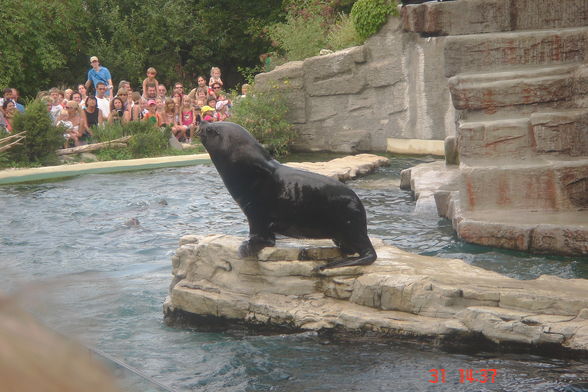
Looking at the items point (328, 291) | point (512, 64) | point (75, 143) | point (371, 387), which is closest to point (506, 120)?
point (512, 64)

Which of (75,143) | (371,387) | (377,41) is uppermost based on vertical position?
(377,41)

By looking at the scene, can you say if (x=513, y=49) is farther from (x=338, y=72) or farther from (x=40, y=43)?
(x=40, y=43)

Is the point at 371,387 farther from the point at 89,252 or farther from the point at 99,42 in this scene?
the point at 99,42

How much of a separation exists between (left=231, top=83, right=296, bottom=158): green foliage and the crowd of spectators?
2.68 feet

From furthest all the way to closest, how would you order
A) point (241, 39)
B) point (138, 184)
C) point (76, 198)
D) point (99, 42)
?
point (241, 39)
point (99, 42)
point (138, 184)
point (76, 198)

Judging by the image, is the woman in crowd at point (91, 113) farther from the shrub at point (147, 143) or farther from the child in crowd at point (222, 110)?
the child in crowd at point (222, 110)

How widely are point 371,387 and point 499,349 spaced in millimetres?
797

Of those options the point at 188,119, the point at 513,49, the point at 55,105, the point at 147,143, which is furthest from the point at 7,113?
the point at 513,49

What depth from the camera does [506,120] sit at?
732 centimetres

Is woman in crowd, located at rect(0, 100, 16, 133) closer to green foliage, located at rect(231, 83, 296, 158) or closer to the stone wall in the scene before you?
green foliage, located at rect(231, 83, 296, 158)

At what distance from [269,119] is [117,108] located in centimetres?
328

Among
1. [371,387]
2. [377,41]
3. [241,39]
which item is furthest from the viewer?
[241,39]

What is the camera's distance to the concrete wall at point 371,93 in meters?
14.8

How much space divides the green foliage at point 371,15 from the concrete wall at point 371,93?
6.0 inches
